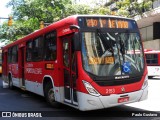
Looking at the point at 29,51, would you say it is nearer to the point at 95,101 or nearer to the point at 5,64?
the point at 95,101

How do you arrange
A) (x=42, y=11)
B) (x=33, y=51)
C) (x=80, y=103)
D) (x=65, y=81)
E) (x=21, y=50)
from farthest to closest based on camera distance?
(x=42, y=11) → (x=21, y=50) → (x=33, y=51) → (x=65, y=81) → (x=80, y=103)

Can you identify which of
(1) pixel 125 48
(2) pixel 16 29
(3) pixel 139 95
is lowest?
(3) pixel 139 95

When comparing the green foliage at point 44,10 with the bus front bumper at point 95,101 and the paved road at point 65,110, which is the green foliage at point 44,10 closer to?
the paved road at point 65,110

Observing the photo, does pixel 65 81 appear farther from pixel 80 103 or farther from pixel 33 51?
pixel 33 51

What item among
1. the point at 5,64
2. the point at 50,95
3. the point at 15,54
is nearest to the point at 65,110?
the point at 50,95

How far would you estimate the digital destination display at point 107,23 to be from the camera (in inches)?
328

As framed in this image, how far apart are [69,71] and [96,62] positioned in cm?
116

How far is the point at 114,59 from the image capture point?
26.9 feet

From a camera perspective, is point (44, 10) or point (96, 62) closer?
point (96, 62)

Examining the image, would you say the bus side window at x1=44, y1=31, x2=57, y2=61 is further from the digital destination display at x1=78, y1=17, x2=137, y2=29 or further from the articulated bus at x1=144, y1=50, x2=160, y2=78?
the articulated bus at x1=144, y1=50, x2=160, y2=78

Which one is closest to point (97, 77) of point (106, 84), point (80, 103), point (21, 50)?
point (106, 84)

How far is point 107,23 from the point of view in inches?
336

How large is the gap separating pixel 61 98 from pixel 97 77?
1.84m

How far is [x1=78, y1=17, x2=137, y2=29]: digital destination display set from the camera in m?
8.33
